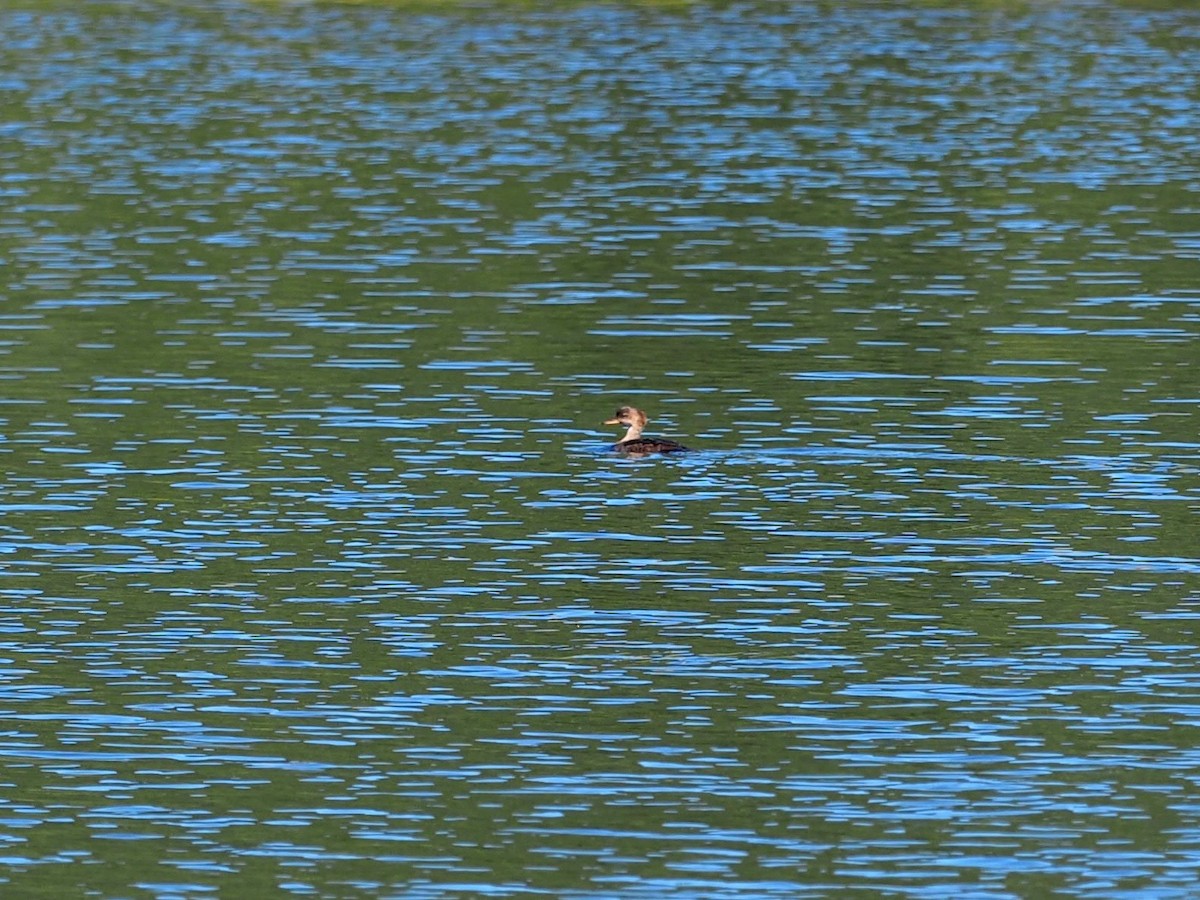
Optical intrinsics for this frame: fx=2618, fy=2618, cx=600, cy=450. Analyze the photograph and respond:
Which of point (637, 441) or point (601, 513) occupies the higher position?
point (601, 513)

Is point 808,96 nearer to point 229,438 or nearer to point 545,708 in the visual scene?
point 229,438

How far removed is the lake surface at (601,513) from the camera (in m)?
20.5

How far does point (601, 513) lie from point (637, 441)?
Result: 8.52 feet

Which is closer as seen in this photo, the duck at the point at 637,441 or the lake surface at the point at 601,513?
the lake surface at the point at 601,513

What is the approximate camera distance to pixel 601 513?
3109 cm

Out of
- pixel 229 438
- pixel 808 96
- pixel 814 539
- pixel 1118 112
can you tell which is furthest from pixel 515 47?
pixel 814 539

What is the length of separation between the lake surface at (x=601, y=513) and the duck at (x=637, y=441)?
0.69 feet

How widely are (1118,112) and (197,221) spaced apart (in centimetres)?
2691

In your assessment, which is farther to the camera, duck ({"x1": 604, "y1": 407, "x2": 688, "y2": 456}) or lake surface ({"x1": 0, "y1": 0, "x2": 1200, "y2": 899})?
duck ({"x1": 604, "y1": 407, "x2": 688, "y2": 456})

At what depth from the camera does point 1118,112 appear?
68938 mm

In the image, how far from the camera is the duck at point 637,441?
3344cm

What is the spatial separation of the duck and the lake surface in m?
0.21

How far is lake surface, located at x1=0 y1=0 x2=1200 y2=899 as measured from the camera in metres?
20.5

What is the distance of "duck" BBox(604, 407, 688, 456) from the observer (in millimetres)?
33438
